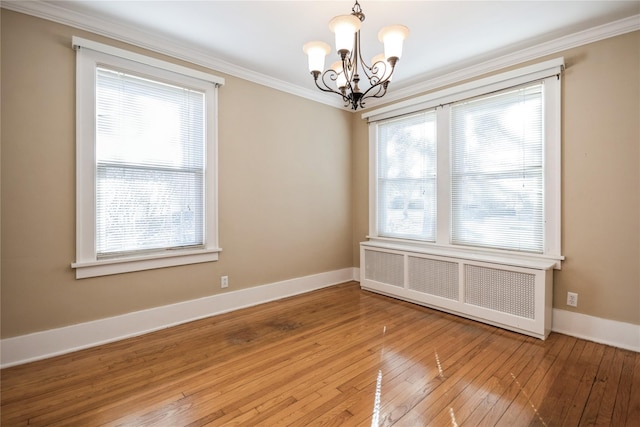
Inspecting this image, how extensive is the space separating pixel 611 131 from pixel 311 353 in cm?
315

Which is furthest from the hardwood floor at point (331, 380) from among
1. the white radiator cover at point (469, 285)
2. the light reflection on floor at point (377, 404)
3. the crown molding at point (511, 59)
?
the crown molding at point (511, 59)

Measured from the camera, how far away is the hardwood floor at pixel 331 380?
178cm

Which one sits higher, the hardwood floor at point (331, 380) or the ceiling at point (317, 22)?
the ceiling at point (317, 22)

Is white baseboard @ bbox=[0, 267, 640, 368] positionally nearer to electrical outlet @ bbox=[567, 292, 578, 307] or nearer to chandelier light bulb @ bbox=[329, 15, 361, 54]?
electrical outlet @ bbox=[567, 292, 578, 307]

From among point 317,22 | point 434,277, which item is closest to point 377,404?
point 434,277

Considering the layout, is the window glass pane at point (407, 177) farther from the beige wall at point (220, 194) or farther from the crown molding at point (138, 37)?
the crown molding at point (138, 37)

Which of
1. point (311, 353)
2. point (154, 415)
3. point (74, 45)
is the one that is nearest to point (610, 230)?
point (311, 353)

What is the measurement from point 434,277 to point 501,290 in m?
0.70

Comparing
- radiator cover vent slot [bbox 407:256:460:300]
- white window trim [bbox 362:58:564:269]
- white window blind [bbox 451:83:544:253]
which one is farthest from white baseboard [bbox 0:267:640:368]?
radiator cover vent slot [bbox 407:256:460:300]

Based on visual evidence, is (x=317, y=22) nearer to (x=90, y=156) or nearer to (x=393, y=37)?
(x=393, y=37)

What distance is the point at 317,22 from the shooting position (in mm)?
2602

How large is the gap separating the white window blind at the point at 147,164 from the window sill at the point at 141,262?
0.30 feet

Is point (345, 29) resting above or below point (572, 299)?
above

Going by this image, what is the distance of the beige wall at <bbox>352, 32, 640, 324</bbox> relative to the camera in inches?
101
